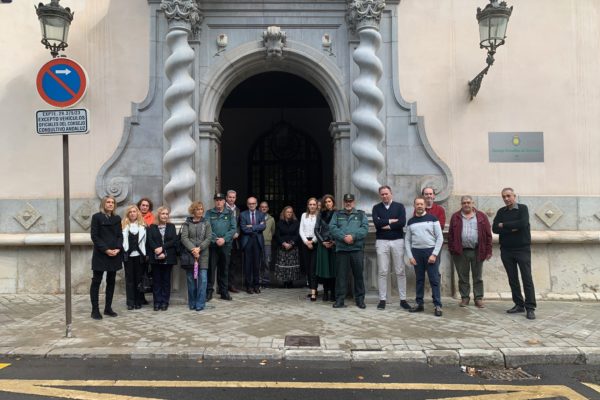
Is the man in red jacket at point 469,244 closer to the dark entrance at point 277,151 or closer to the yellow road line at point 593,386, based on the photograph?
the yellow road line at point 593,386

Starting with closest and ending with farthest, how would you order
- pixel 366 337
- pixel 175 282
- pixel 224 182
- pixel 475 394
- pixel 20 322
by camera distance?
pixel 475 394
pixel 366 337
pixel 20 322
pixel 175 282
pixel 224 182

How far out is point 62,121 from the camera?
5.31 metres

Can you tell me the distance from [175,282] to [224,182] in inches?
276

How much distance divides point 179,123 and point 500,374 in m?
5.68

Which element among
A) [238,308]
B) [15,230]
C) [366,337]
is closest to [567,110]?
[366,337]

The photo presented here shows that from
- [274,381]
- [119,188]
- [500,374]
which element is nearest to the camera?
[274,381]

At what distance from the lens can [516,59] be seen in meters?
8.12

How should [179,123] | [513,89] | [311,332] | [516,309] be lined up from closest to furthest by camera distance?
[311,332]
[516,309]
[179,123]
[513,89]

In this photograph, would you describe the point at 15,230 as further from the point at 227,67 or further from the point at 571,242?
the point at 571,242

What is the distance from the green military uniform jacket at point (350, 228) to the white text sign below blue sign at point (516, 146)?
9.22 feet

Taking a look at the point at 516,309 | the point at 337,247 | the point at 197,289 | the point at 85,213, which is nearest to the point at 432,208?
the point at 337,247

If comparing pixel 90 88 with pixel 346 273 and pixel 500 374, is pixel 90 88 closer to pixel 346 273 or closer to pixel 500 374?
pixel 346 273

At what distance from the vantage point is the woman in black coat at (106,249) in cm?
630

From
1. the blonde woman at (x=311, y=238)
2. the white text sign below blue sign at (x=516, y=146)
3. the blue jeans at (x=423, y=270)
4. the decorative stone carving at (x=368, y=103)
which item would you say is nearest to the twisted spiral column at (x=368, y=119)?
the decorative stone carving at (x=368, y=103)
